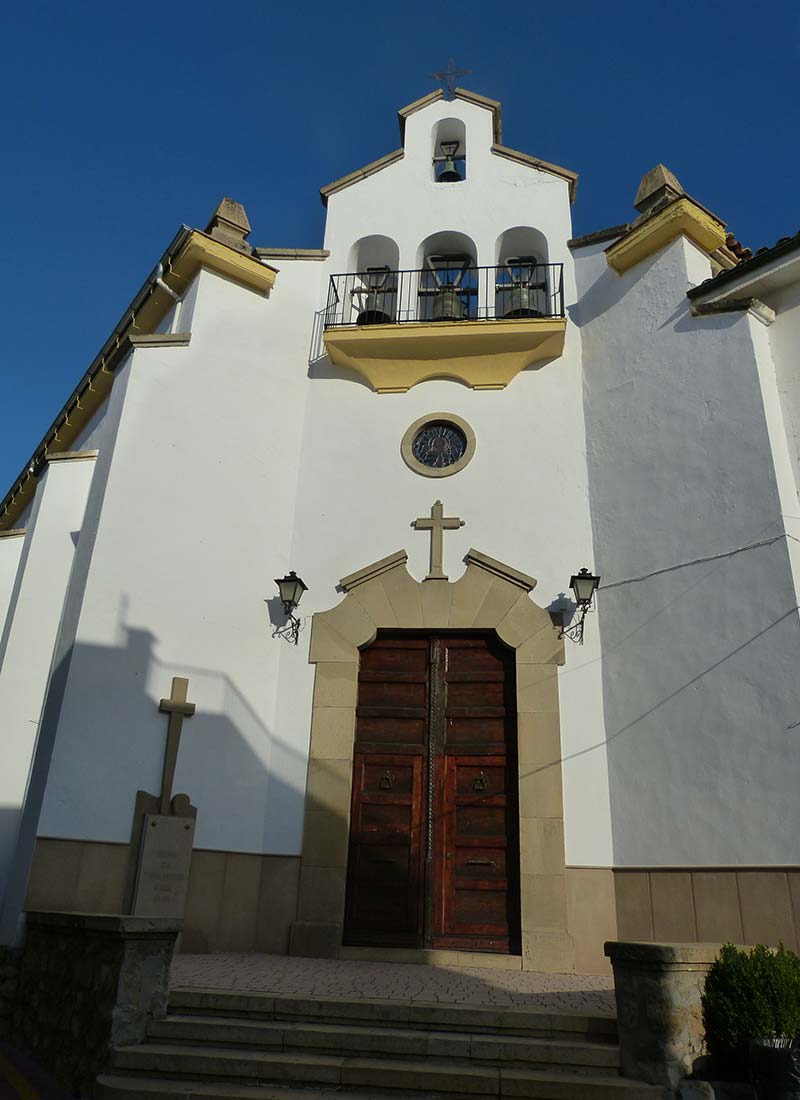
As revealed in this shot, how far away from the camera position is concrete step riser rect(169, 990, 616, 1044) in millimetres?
5230

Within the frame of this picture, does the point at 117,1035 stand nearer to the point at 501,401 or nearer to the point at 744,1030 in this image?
the point at 744,1030

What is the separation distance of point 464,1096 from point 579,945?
10.6 ft

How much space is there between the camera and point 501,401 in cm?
1006

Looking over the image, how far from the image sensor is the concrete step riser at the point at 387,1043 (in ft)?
16.4

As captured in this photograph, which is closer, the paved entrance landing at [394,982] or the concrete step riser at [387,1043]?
the concrete step riser at [387,1043]

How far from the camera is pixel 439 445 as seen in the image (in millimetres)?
9984

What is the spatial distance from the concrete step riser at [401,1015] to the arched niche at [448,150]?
10.3 metres

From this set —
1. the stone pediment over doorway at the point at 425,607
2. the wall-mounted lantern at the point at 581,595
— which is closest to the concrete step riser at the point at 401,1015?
the stone pediment over doorway at the point at 425,607

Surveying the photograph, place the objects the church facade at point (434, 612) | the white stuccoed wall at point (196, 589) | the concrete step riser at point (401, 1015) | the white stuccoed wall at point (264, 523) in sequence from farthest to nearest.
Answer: the white stuccoed wall at point (264, 523)
the white stuccoed wall at point (196, 589)
the church facade at point (434, 612)
the concrete step riser at point (401, 1015)

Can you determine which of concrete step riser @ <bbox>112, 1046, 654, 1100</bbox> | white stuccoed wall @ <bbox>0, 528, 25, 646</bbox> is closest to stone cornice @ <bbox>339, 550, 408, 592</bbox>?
concrete step riser @ <bbox>112, 1046, 654, 1100</bbox>

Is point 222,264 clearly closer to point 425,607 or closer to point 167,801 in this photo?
point 425,607

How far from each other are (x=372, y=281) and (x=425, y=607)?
4.80 metres

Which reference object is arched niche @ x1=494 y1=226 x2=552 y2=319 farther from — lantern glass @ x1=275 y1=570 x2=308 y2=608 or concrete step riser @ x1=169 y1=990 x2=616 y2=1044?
concrete step riser @ x1=169 y1=990 x2=616 y2=1044

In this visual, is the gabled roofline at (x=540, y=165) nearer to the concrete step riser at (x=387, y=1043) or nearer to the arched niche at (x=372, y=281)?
the arched niche at (x=372, y=281)
